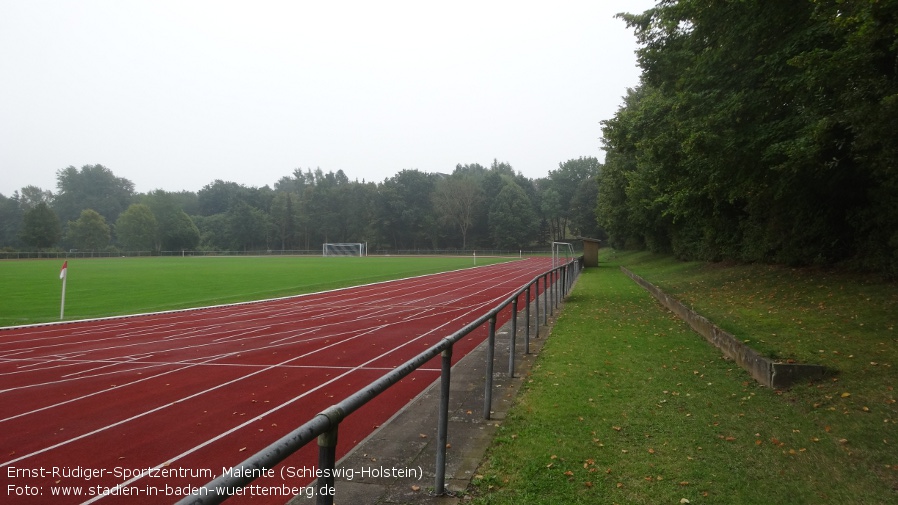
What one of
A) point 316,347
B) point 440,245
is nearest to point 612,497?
point 316,347

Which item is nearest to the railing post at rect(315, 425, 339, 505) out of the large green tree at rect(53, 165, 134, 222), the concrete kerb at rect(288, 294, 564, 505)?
the concrete kerb at rect(288, 294, 564, 505)

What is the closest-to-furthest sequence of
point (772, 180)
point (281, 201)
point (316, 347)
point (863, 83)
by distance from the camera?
1. point (863, 83)
2. point (316, 347)
3. point (772, 180)
4. point (281, 201)

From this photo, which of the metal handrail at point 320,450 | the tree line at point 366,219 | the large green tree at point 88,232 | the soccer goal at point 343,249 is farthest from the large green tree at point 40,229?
the metal handrail at point 320,450

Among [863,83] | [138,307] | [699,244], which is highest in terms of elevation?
[863,83]

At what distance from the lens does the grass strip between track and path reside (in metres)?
3.80

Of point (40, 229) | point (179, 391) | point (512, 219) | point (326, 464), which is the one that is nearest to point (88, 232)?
point (40, 229)

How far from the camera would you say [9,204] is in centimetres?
11919

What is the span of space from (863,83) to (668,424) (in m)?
7.79

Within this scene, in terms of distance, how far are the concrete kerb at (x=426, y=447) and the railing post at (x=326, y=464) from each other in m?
1.53

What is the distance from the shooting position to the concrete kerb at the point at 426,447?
3676 millimetres

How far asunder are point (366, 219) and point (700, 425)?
104 meters

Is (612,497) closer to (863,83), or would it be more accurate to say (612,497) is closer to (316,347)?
(316,347)

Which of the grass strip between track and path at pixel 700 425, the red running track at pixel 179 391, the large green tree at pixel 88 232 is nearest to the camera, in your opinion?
the grass strip between track and path at pixel 700 425

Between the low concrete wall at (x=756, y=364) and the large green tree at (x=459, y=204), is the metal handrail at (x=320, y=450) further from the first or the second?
the large green tree at (x=459, y=204)
